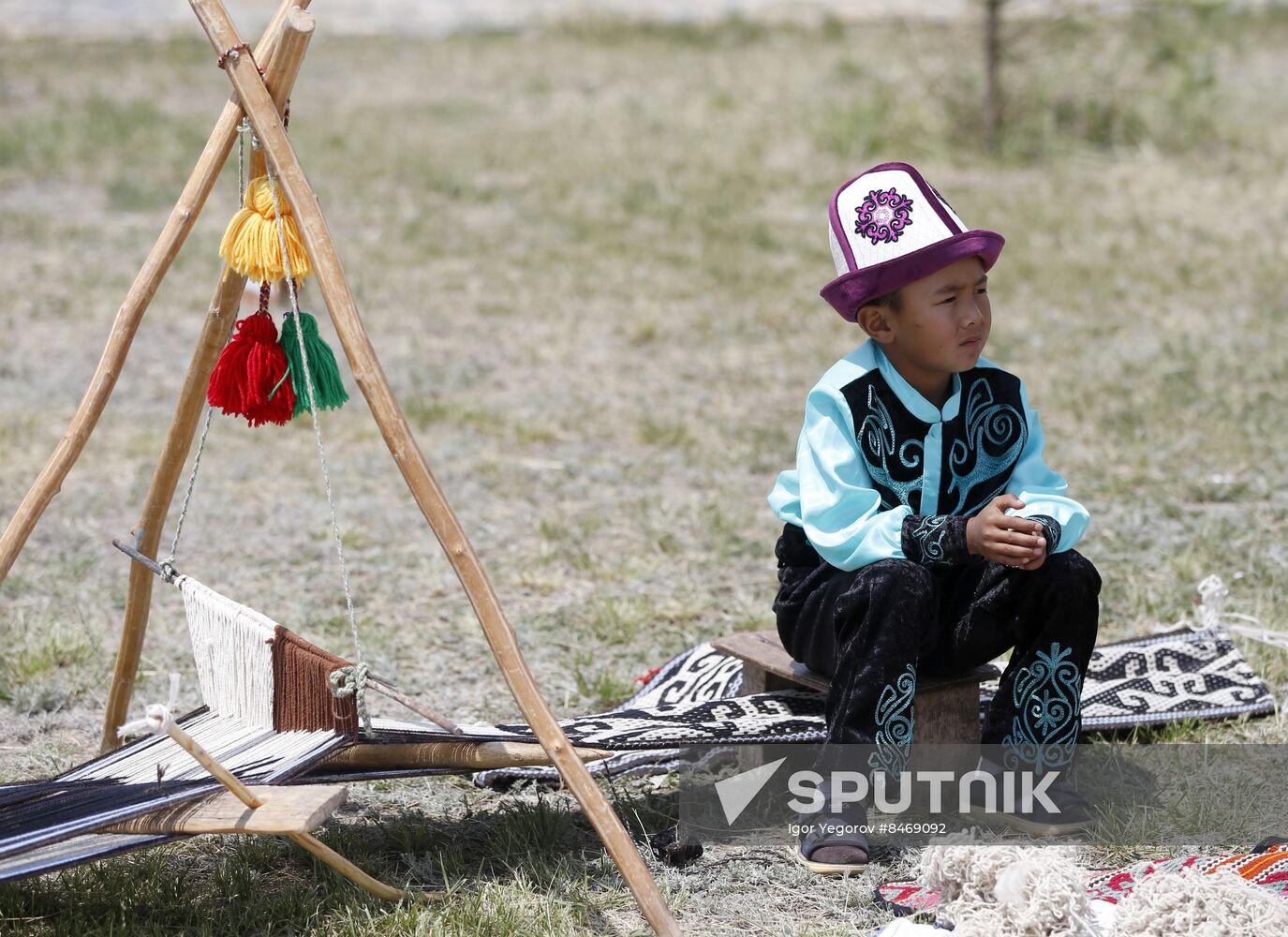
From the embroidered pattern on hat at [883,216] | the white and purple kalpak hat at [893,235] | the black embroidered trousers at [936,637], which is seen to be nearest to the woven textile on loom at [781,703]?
the black embroidered trousers at [936,637]

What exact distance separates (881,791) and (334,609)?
6.54 ft

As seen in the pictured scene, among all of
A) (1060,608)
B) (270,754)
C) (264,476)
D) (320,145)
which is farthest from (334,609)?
(320,145)

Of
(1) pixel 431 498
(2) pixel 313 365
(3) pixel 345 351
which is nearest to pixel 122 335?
(2) pixel 313 365

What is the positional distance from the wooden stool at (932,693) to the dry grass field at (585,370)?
1.21ft

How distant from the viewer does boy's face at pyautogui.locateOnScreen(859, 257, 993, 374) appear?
2.95 metres

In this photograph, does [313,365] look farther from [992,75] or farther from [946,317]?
[992,75]

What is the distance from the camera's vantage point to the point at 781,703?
10.7 feet

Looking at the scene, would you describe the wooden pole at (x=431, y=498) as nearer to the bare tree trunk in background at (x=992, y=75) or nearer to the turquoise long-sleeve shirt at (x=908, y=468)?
the turquoise long-sleeve shirt at (x=908, y=468)

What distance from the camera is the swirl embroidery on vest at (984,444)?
10.1 ft

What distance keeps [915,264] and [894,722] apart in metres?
0.89

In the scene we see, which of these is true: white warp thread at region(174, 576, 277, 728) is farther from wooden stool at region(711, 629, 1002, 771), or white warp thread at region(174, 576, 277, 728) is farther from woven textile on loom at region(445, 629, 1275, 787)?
wooden stool at region(711, 629, 1002, 771)

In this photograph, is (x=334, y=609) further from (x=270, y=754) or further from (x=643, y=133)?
(x=643, y=133)

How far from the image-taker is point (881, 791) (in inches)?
117

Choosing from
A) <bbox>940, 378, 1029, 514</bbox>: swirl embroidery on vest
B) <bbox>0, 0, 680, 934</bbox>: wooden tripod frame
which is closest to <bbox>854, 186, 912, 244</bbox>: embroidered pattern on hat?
<bbox>940, 378, 1029, 514</bbox>: swirl embroidery on vest
